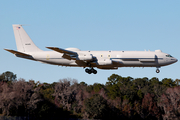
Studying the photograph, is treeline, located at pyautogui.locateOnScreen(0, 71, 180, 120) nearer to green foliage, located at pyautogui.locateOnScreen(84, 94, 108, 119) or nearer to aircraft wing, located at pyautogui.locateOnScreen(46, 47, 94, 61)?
green foliage, located at pyautogui.locateOnScreen(84, 94, 108, 119)

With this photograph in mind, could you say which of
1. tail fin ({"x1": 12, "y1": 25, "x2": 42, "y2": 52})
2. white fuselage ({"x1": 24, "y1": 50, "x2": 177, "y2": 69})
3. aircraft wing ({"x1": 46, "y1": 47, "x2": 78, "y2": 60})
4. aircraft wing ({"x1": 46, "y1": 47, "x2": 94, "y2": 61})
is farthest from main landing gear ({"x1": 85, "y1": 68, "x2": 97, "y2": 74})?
tail fin ({"x1": 12, "y1": 25, "x2": 42, "y2": 52})

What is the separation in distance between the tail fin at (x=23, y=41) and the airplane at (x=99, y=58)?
208 cm

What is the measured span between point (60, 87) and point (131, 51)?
205ft

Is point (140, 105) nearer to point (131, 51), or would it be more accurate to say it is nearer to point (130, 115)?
point (130, 115)

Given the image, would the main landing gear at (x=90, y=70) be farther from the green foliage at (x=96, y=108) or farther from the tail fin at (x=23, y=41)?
the green foliage at (x=96, y=108)

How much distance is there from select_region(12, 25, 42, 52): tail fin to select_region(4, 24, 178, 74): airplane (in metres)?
2.08

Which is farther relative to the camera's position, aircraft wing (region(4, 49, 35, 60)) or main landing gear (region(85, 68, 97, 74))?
main landing gear (region(85, 68, 97, 74))

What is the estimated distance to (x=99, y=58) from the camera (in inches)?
2665

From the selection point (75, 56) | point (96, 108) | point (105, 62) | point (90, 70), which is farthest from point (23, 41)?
point (96, 108)

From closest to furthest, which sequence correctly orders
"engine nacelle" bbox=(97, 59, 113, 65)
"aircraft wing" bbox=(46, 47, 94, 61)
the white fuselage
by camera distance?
1. "engine nacelle" bbox=(97, 59, 113, 65)
2. the white fuselage
3. "aircraft wing" bbox=(46, 47, 94, 61)

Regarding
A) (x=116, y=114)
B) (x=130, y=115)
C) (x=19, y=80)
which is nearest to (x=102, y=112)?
(x=116, y=114)

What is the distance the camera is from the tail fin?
7322cm

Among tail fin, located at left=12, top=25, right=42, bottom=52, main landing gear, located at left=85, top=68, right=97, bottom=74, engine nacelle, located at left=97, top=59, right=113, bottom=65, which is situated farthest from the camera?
tail fin, located at left=12, top=25, right=42, bottom=52

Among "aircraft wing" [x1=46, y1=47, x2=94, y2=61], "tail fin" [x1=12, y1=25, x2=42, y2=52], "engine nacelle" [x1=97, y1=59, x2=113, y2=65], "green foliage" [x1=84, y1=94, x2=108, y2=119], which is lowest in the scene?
"green foliage" [x1=84, y1=94, x2=108, y2=119]
